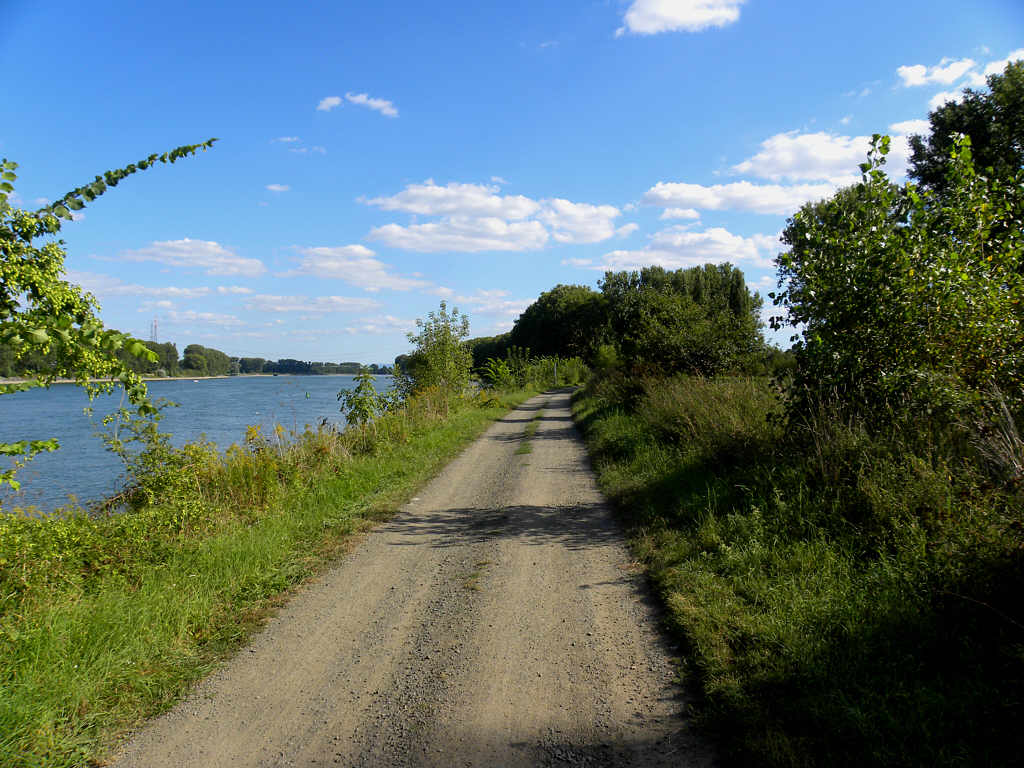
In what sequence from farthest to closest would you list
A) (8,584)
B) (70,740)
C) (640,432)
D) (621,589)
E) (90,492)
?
(640,432) < (90,492) < (621,589) < (8,584) < (70,740)

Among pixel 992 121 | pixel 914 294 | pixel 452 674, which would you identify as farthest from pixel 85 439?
pixel 992 121

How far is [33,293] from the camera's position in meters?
2.80

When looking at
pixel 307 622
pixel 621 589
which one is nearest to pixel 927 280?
pixel 621 589

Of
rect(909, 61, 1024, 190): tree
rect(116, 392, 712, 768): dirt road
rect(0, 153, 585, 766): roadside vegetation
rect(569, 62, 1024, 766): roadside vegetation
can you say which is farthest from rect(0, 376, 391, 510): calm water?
rect(909, 61, 1024, 190): tree

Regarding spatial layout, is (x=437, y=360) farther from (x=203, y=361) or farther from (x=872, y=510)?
(x=203, y=361)

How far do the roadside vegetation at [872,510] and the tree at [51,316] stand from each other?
3.83m

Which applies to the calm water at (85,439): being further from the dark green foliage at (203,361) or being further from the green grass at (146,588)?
the dark green foliage at (203,361)

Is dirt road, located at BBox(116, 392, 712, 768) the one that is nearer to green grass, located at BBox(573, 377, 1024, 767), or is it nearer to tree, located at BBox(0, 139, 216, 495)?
green grass, located at BBox(573, 377, 1024, 767)

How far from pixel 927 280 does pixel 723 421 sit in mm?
3740

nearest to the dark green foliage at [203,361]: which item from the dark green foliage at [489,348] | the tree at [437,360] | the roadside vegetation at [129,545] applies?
the dark green foliage at [489,348]

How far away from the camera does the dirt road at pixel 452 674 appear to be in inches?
122

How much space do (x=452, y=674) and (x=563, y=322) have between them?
65.0 metres

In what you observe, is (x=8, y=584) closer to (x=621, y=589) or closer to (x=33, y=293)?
(x=33, y=293)

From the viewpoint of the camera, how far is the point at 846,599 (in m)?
4.09
